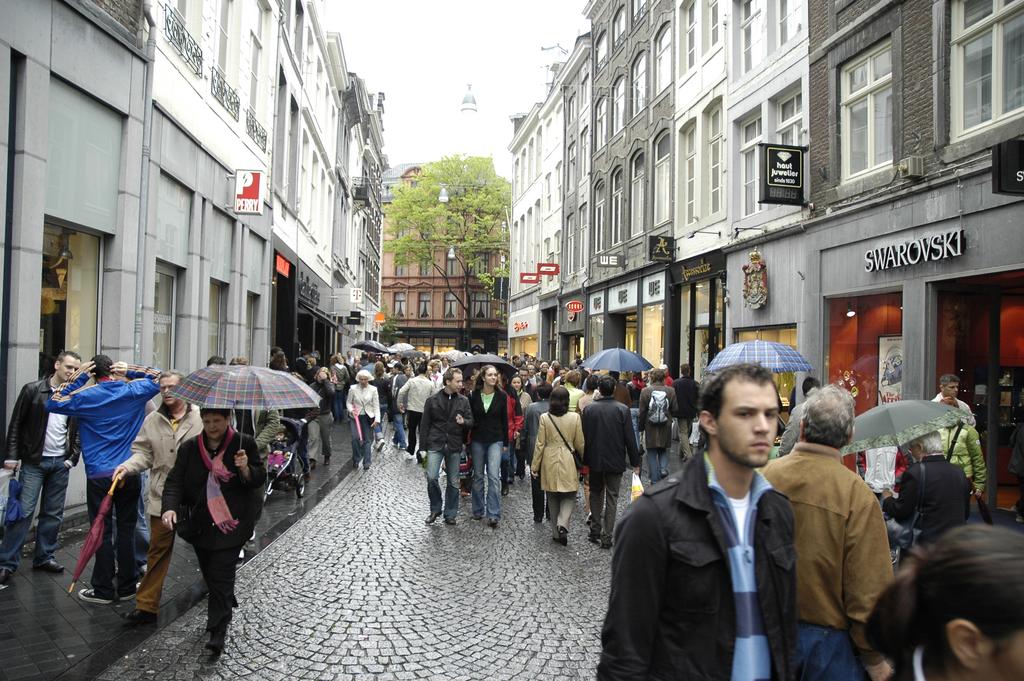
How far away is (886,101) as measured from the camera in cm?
1277

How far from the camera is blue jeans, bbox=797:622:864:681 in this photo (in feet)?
9.74

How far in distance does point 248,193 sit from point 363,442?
5.40 m

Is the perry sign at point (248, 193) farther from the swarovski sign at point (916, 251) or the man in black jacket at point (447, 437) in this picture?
the swarovski sign at point (916, 251)

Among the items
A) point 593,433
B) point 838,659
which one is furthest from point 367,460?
point 838,659

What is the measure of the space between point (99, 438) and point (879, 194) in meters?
11.5

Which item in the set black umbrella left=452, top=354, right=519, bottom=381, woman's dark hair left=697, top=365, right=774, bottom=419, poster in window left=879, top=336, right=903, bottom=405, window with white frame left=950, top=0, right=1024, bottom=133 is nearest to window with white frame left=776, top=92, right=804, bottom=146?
window with white frame left=950, top=0, right=1024, bottom=133

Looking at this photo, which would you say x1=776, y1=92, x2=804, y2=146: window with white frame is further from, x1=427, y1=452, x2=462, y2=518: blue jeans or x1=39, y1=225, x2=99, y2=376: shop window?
x1=39, y1=225, x2=99, y2=376: shop window

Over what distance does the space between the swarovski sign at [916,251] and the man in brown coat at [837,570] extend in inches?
354

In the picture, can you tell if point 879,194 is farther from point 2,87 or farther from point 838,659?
point 2,87

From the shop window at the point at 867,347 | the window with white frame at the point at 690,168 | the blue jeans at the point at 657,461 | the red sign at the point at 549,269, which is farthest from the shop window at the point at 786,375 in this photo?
the red sign at the point at 549,269

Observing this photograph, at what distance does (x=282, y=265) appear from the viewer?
22438mm

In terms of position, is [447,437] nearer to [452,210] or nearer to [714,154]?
[714,154]

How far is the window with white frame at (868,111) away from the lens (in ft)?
41.7

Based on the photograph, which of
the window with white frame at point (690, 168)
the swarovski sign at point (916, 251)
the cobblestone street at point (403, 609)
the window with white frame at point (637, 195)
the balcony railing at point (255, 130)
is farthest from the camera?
the window with white frame at point (637, 195)
